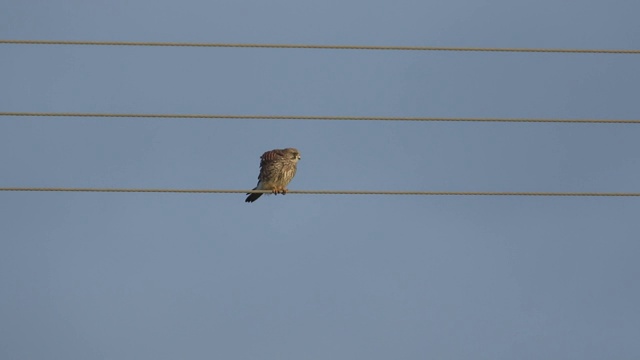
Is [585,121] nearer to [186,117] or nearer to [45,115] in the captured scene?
[186,117]

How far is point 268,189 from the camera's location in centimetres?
1964

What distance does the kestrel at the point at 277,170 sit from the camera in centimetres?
1975

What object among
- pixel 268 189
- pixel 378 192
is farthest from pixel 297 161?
pixel 378 192

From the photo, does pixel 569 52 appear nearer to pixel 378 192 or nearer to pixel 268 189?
pixel 378 192

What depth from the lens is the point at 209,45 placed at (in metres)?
13.1

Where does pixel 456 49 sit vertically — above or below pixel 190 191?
above

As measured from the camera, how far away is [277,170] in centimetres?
1997

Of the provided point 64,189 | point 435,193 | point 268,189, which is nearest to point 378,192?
point 435,193

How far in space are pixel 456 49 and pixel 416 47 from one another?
0.33 m

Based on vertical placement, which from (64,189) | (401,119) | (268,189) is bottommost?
(64,189)

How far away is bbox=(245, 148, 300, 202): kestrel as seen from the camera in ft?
64.8

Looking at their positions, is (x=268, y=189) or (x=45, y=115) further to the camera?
(x=268, y=189)

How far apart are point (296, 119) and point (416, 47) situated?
1.16 meters

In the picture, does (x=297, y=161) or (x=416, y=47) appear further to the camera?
(x=297, y=161)
